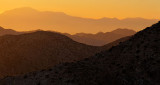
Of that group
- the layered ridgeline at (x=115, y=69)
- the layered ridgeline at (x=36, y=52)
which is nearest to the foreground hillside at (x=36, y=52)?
the layered ridgeline at (x=36, y=52)

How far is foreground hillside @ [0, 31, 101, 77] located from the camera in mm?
72438

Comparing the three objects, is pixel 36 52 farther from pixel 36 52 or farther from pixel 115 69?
pixel 115 69

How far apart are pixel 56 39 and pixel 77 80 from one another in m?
61.3

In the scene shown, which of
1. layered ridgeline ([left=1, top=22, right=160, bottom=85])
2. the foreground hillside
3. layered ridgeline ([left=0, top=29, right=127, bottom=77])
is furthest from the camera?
the foreground hillside

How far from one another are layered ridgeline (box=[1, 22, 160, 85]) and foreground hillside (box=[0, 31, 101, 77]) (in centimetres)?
3606

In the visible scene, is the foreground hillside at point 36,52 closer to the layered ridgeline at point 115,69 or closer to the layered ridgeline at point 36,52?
the layered ridgeline at point 36,52

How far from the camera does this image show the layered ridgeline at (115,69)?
30.5m

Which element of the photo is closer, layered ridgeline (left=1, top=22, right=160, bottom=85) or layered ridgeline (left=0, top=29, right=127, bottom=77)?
layered ridgeline (left=1, top=22, right=160, bottom=85)

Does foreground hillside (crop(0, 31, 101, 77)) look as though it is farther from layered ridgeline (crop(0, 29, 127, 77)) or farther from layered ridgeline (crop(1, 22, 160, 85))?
layered ridgeline (crop(1, 22, 160, 85))

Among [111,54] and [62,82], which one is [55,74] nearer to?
[62,82]

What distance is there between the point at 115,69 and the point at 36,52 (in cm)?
5060

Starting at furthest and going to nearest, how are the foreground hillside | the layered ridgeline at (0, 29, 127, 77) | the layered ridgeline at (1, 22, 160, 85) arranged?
the foreground hillside, the layered ridgeline at (0, 29, 127, 77), the layered ridgeline at (1, 22, 160, 85)

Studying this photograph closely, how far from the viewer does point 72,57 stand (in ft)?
256

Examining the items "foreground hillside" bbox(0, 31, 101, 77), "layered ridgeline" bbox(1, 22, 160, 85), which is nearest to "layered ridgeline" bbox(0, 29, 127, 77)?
"foreground hillside" bbox(0, 31, 101, 77)
